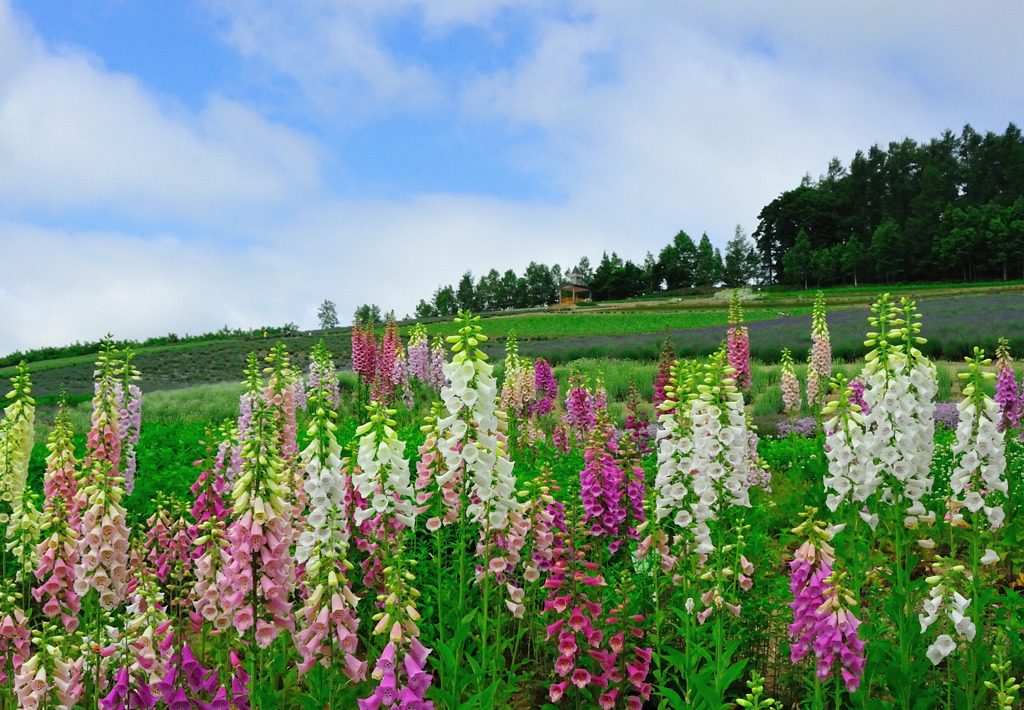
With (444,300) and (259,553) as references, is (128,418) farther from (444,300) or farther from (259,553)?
(444,300)

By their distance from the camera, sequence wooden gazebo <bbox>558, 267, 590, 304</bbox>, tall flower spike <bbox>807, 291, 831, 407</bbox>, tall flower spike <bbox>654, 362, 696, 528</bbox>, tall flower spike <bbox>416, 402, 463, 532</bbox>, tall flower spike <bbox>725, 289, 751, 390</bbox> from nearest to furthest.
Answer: tall flower spike <bbox>416, 402, 463, 532</bbox>, tall flower spike <bbox>654, 362, 696, 528</bbox>, tall flower spike <bbox>725, 289, 751, 390</bbox>, tall flower spike <bbox>807, 291, 831, 407</bbox>, wooden gazebo <bbox>558, 267, 590, 304</bbox>

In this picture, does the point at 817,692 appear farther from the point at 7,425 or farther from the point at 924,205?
the point at 924,205

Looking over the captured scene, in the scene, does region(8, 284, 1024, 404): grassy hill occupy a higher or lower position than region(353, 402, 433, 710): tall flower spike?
lower

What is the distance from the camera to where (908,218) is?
290ft

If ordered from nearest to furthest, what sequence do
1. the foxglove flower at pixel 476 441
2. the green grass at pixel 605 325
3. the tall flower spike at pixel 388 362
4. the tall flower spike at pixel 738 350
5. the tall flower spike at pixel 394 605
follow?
the tall flower spike at pixel 394 605
the foxglove flower at pixel 476 441
the tall flower spike at pixel 738 350
the tall flower spike at pixel 388 362
the green grass at pixel 605 325

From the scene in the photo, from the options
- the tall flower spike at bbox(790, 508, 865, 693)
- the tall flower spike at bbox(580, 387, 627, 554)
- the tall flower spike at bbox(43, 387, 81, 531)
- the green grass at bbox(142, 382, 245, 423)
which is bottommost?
the green grass at bbox(142, 382, 245, 423)

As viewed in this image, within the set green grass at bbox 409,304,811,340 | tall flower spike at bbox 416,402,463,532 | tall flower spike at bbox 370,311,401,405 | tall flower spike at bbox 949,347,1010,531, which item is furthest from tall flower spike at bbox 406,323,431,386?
green grass at bbox 409,304,811,340

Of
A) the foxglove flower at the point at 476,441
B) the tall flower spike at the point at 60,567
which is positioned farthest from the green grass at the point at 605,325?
the foxglove flower at the point at 476,441

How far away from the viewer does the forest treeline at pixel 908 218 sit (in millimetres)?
76062

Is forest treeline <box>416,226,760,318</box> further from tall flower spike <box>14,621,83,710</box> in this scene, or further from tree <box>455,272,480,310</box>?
tall flower spike <box>14,621,83,710</box>

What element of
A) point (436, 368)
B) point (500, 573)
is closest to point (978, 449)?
point (500, 573)

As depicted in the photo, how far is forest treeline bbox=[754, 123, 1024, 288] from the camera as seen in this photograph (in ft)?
250

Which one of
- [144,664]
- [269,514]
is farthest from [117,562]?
[269,514]

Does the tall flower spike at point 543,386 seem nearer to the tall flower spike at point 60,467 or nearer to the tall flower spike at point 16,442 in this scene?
the tall flower spike at point 16,442
